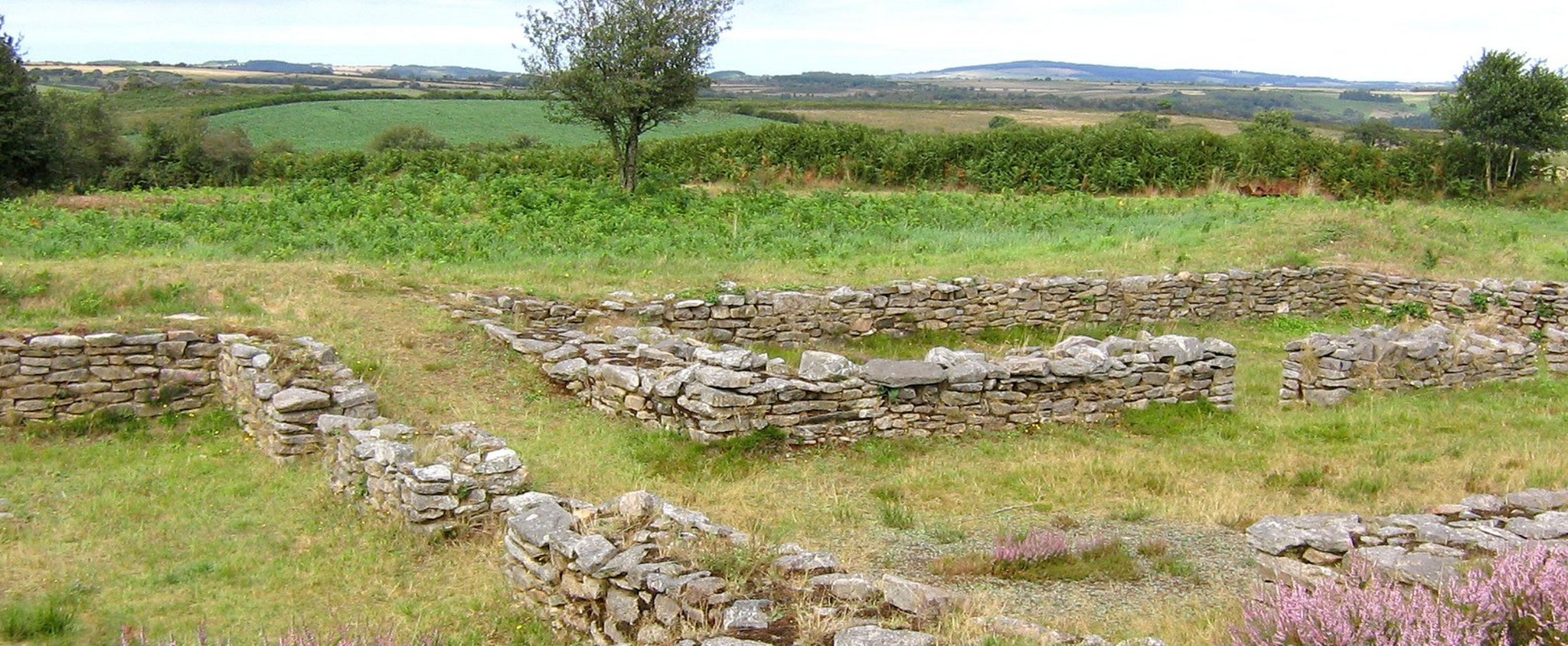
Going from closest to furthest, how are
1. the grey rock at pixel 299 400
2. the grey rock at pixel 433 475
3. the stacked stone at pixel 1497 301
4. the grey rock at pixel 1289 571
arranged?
1. the grey rock at pixel 1289 571
2. the grey rock at pixel 433 475
3. the grey rock at pixel 299 400
4. the stacked stone at pixel 1497 301

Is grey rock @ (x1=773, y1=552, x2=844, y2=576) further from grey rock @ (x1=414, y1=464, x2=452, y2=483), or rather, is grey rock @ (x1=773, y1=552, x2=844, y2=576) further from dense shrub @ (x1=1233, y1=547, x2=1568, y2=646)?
grey rock @ (x1=414, y1=464, x2=452, y2=483)

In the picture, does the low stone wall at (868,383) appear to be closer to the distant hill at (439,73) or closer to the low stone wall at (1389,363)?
the low stone wall at (1389,363)

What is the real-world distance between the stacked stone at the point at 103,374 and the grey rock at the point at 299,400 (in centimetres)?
197

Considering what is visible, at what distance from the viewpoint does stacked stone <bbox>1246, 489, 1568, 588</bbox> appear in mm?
6219

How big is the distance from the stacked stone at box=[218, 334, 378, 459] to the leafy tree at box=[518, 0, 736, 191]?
40.0ft

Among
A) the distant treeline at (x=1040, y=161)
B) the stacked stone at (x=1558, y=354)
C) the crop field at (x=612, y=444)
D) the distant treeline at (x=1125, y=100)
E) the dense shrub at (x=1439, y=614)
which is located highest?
the distant treeline at (x=1125, y=100)

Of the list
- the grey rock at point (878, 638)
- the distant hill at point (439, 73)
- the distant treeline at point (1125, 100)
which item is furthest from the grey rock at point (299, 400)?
the distant hill at point (439, 73)

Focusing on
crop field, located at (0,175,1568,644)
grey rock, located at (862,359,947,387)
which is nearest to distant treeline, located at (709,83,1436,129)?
crop field, located at (0,175,1568,644)

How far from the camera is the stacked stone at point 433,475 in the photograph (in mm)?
7996

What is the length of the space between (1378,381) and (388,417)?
11133 millimetres

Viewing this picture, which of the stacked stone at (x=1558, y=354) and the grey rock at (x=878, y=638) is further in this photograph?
the stacked stone at (x=1558, y=354)

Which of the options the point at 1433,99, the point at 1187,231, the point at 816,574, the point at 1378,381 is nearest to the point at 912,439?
the point at 816,574

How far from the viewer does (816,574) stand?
6.28 m

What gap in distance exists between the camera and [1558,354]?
15031 mm
